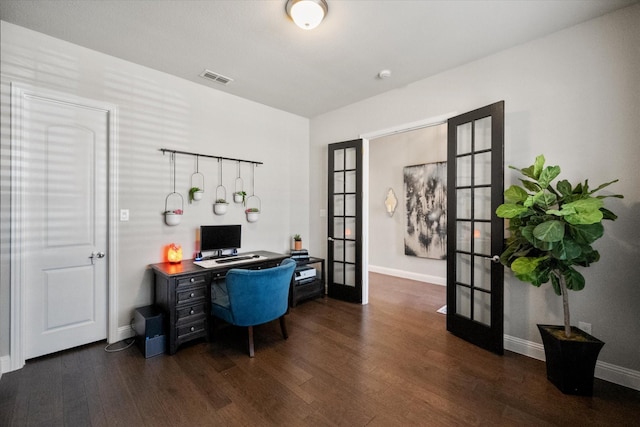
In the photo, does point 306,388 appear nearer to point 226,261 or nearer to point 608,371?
point 226,261

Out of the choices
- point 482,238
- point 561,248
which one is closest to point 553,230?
point 561,248

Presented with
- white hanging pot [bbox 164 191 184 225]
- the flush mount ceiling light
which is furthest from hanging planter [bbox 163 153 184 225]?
the flush mount ceiling light

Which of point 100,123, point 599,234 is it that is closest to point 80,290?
point 100,123

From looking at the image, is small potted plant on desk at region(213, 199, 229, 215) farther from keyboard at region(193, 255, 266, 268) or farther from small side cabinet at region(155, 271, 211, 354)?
small side cabinet at region(155, 271, 211, 354)

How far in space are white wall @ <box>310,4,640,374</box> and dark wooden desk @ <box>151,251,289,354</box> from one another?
2936 millimetres

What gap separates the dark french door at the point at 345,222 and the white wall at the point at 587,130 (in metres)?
1.64

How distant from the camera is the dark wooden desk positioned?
2490 mm

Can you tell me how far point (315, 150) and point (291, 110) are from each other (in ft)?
2.43

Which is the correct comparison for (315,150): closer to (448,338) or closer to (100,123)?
(100,123)

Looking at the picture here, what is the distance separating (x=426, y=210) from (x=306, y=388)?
383 cm

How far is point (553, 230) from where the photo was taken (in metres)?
1.86

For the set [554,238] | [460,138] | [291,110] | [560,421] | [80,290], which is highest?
[291,110]

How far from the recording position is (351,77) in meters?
3.18

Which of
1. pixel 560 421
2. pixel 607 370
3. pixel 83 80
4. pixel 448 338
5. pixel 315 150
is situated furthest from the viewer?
pixel 315 150
